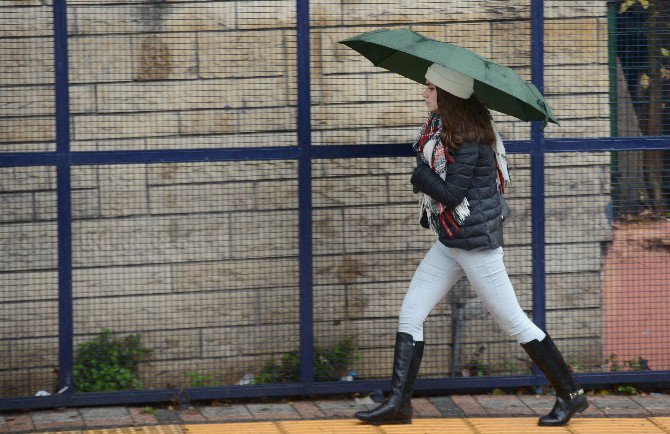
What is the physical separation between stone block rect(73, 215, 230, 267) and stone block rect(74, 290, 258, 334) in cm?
20

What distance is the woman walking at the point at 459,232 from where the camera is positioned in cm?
515

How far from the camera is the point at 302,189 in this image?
5.75 metres

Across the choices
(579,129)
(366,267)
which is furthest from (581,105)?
(366,267)

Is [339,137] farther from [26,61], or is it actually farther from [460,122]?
[26,61]

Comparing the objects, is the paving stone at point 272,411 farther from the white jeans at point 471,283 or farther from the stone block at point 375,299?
the white jeans at point 471,283

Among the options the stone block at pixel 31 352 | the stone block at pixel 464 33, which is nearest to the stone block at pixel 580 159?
the stone block at pixel 464 33

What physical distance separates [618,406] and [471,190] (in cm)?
161

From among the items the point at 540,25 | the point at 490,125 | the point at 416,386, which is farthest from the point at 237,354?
the point at 540,25

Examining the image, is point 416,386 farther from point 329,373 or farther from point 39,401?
point 39,401

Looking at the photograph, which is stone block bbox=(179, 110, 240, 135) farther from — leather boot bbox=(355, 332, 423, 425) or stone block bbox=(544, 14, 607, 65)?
stone block bbox=(544, 14, 607, 65)

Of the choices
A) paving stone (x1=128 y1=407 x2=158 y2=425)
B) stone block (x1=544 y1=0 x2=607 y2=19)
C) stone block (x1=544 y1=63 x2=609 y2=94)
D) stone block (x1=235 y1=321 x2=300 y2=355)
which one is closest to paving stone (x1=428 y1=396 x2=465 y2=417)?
stone block (x1=235 y1=321 x2=300 y2=355)

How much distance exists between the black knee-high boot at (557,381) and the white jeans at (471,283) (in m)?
0.05

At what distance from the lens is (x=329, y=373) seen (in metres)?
5.96

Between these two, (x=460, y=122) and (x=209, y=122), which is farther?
(x=209, y=122)
